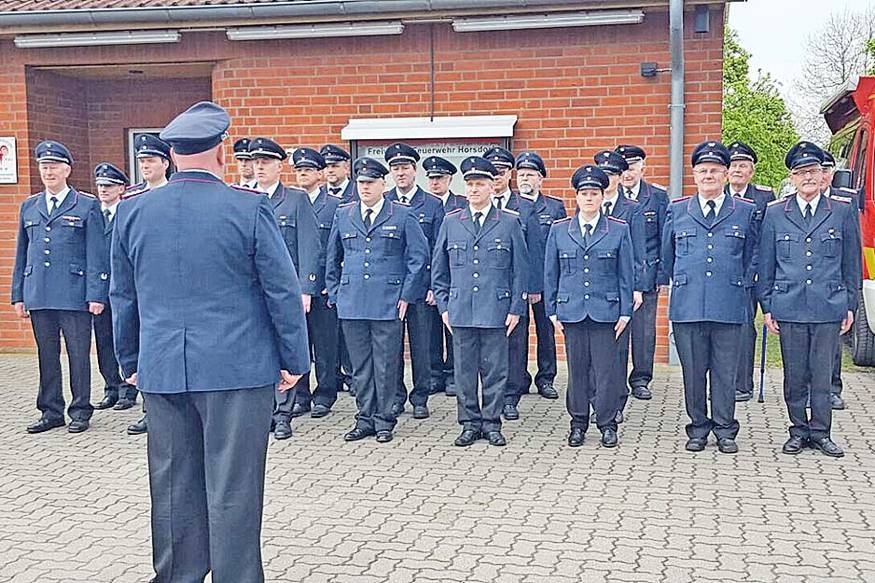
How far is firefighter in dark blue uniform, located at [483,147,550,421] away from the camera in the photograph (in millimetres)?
7882

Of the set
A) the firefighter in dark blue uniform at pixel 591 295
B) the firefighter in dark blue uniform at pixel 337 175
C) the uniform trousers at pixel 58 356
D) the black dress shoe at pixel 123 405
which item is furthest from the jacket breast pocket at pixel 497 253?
the black dress shoe at pixel 123 405

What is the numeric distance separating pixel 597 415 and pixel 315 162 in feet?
9.73

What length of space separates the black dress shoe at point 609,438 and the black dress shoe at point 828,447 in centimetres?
129

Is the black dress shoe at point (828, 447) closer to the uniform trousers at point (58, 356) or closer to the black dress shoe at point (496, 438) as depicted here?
the black dress shoe at point (496, 438)

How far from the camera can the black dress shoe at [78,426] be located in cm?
756

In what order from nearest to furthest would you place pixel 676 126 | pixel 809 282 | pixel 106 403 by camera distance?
pixel 809 282 < pixel 106 403 < pixel 676 126

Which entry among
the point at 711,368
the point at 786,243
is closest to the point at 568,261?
the point at 711,368

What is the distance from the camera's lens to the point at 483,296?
6945 millimetres

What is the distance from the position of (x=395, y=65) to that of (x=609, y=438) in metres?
4.91

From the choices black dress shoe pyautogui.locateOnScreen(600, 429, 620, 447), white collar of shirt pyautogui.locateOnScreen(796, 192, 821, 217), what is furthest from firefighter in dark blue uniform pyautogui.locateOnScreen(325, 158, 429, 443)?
white collar of shirt pyautogui.locateOnScreen(796, 192, 821, 217)

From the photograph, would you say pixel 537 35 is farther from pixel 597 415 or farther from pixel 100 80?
pixel 100 80

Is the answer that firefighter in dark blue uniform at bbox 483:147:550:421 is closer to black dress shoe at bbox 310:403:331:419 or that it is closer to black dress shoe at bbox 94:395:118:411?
black dress shoe at bbox 310:403:331:419

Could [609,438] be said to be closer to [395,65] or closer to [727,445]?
[727,445]

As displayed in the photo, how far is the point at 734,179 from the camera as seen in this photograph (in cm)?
796
